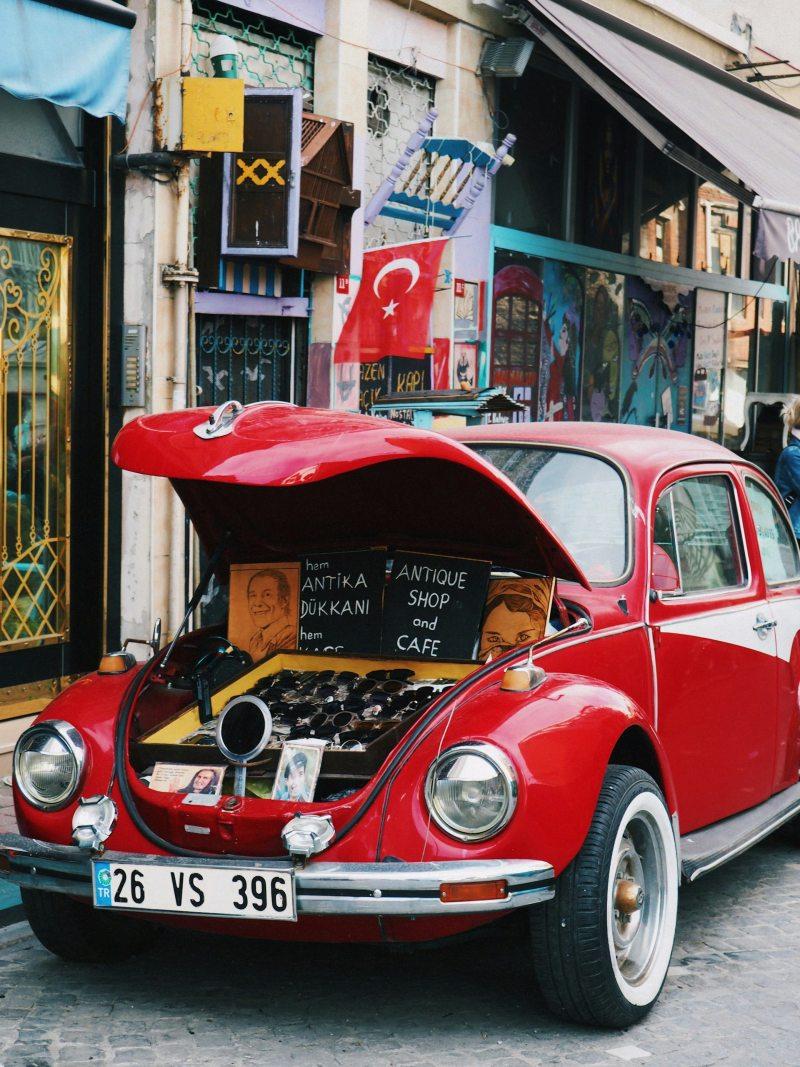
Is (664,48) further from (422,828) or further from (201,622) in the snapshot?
Answer: (422,828)

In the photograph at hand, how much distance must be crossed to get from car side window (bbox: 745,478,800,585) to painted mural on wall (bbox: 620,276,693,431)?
825cm

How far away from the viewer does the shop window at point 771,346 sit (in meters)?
18.0

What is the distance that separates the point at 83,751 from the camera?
4.00 m

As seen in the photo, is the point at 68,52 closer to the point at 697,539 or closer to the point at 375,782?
the point at 697,539

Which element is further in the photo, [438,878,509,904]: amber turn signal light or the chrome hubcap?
the chrome hubcap

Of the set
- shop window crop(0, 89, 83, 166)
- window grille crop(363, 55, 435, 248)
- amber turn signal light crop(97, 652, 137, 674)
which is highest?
window grille crop(363, 55, 435, 248)

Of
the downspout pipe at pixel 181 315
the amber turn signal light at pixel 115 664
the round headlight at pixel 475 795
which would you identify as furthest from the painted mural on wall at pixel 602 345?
the round headlight at pixel 475 795

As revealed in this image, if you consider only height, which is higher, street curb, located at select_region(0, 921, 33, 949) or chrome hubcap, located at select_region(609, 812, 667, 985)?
chrome hubcap, located at select_region(609, 812, 667, 985)

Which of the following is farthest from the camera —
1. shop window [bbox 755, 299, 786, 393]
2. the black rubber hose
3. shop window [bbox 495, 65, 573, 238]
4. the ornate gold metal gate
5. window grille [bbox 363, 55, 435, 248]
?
shop window [bbox 755, 299, 786, 393]

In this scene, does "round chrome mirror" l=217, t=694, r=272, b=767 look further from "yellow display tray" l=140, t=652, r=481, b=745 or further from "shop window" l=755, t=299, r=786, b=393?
"shop window" l=755, t=299, r=786, b=393

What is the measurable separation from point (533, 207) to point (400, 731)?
9.15 meters

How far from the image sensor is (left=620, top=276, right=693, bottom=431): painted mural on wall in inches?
564

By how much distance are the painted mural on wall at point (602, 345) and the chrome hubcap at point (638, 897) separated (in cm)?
952

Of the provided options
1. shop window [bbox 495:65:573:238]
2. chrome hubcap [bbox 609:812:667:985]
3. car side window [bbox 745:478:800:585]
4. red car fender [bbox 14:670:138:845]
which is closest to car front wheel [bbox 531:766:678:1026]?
chrome hubcap [bbox 609:812:667:985]
